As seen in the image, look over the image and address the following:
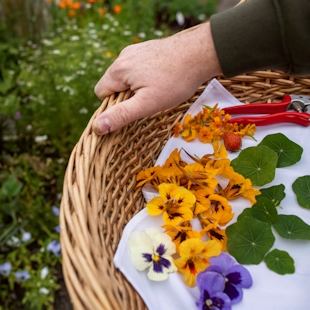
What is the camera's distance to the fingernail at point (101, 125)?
0.66 m

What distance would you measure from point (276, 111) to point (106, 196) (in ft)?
1.74

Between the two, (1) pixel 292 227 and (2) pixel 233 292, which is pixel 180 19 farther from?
(2) pixel 233 292

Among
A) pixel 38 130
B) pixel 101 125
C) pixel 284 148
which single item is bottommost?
pixel 38 130

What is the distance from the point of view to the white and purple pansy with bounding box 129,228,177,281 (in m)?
0.64

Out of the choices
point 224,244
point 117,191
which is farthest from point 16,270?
point 224,244

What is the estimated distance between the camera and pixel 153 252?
0.66m

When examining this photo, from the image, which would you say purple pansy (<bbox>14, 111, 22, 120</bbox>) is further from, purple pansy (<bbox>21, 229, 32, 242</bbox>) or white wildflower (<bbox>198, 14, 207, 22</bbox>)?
white wildflower (<bbox>198, 14, 207, 22</bbox>)

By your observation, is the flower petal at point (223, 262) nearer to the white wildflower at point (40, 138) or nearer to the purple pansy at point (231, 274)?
the purple pansy at point (231, 274)

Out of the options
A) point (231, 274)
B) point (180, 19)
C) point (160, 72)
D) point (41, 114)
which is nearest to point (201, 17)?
point (180, 19)

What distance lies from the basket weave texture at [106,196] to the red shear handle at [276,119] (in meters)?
0.09

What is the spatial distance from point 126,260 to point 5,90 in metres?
1.14

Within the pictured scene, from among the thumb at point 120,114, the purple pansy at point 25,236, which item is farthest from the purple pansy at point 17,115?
the thumb at point 120,114

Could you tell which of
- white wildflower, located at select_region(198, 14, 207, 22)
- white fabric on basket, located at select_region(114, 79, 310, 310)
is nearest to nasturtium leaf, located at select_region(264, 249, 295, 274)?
white fabric on basket, located at select_region(114, 79, 310, 310)

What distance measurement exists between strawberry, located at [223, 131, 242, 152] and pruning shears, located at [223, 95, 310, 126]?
66 mm
